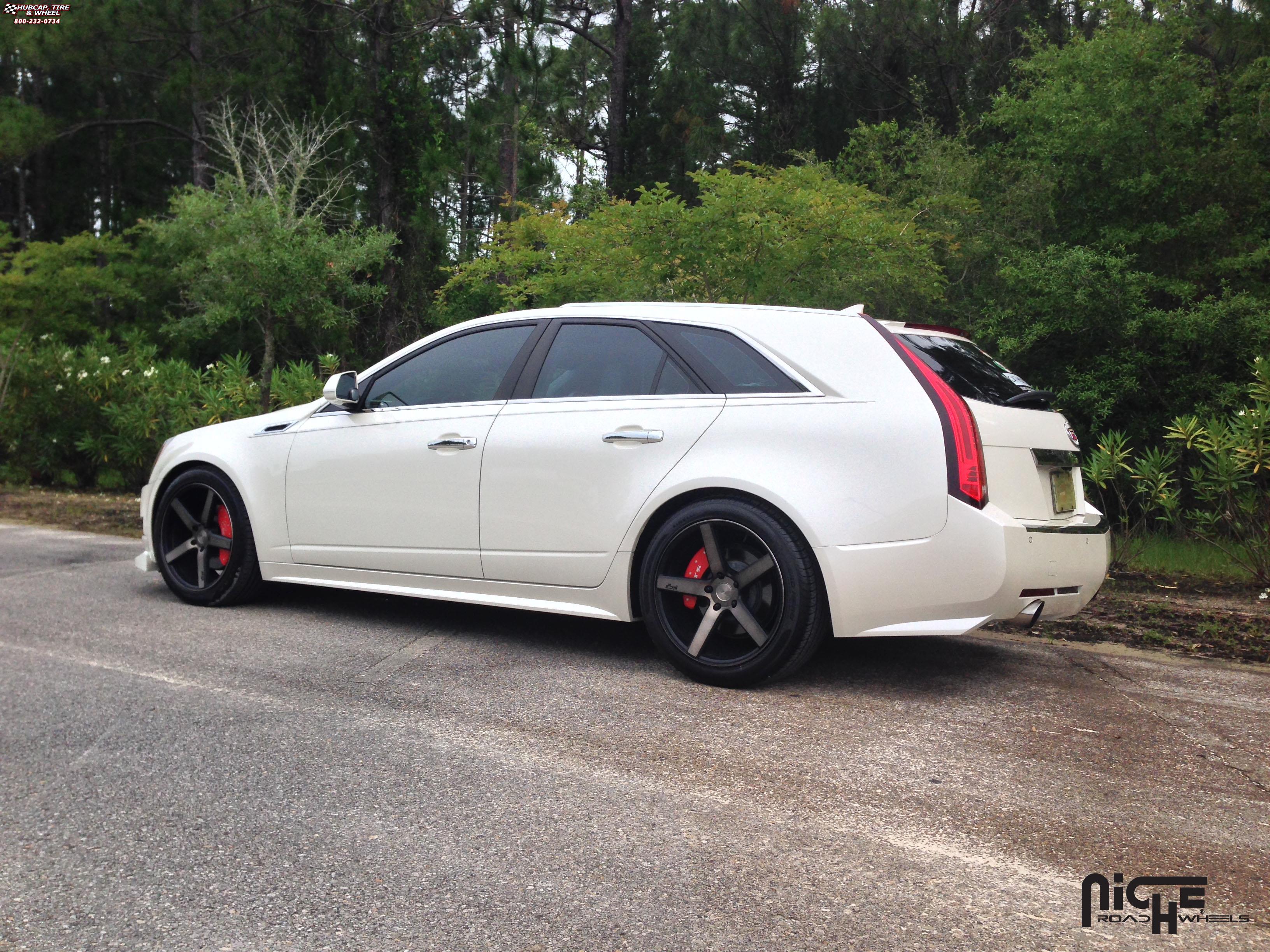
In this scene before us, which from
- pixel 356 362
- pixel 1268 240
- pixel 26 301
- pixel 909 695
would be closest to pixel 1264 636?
pixel 909 695

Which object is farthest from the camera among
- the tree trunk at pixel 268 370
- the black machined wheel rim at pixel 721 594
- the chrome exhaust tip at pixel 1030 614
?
the tree trunk at pixel 268 370

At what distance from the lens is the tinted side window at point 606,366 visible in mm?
5043

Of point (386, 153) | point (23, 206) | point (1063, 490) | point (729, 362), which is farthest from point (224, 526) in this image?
point (23, 206)

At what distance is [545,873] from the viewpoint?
2.91 metres

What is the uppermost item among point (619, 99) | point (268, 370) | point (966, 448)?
point (619, 99)

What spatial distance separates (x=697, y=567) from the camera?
4738mm

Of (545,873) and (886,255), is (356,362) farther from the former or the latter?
(545,873)

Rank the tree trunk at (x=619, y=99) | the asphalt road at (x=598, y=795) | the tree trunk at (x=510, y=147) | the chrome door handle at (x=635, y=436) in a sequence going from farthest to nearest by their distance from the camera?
1. the tree trunk at (x=510, y=147)
2. the tree trunk at (x=619, y=99)
3. the chrome door handle at (x=635, y=436)
4. the asphalt road at (x=598, y=795)

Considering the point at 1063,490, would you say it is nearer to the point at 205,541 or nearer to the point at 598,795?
the point at 598,795

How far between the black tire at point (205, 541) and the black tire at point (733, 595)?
8.73 ft

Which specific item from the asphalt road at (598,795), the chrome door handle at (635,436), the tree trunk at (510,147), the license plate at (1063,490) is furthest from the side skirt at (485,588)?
the tree trunk at (510,147)

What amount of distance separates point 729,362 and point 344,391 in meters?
2.18

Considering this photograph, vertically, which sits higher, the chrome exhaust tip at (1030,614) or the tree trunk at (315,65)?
the tree trunk at (315,65)

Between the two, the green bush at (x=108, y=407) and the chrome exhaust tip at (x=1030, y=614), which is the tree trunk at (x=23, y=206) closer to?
the green bush at (x=108, y=407)
